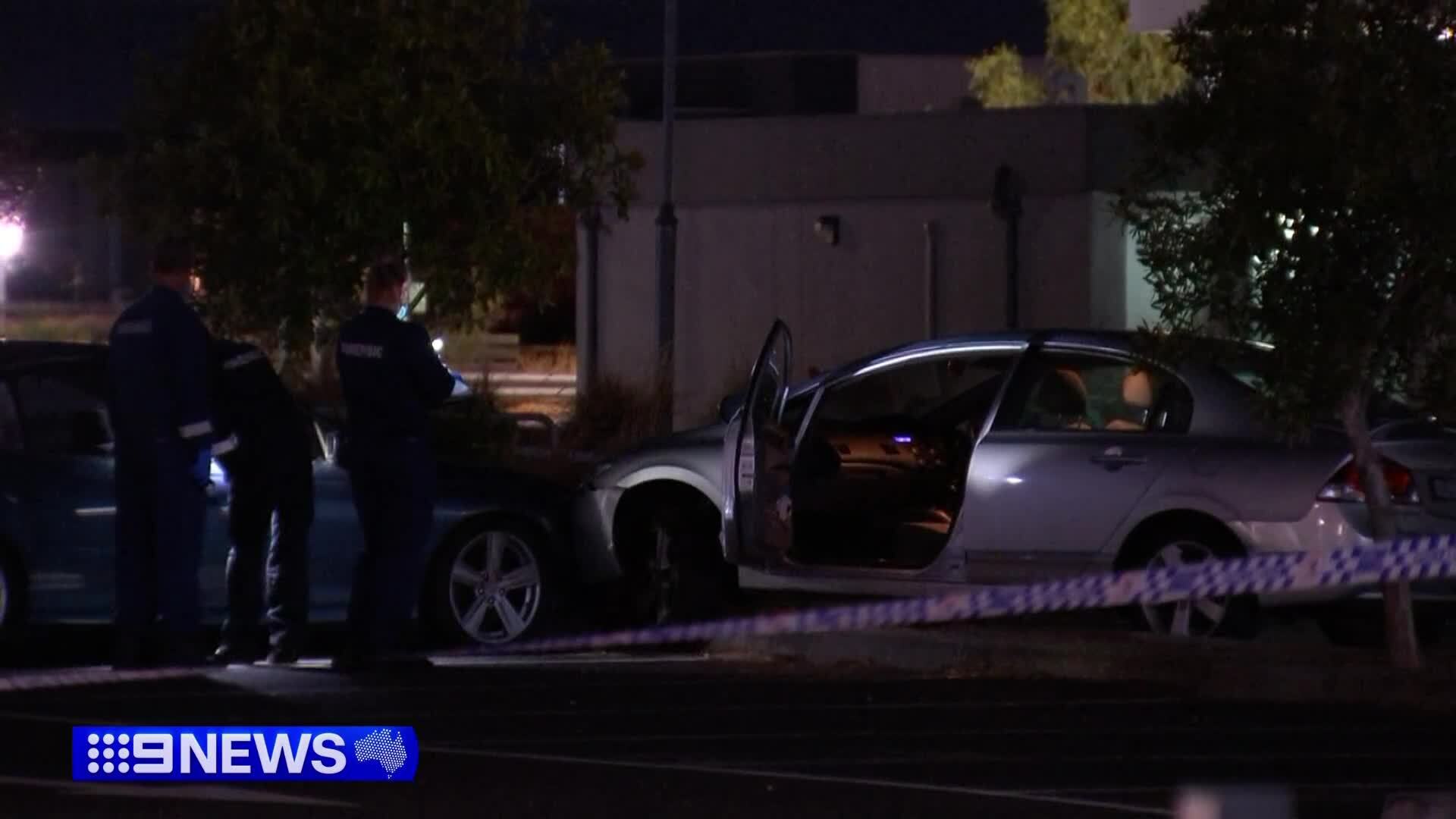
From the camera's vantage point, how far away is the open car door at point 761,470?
35.5 ft

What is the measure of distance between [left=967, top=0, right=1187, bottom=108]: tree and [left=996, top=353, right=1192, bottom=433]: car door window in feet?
88.0

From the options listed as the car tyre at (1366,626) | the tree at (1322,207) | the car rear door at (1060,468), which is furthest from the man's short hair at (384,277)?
the car tyre at (1366,626)

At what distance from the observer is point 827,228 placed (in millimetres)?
24531

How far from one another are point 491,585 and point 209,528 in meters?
1.38

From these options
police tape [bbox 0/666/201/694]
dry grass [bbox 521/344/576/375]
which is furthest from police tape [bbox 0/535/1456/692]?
dry grass [bbox 521/344/576/375]

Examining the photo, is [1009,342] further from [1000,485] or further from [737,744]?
[737,744]

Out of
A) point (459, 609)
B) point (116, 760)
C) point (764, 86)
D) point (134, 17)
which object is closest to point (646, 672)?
point (459, 609)

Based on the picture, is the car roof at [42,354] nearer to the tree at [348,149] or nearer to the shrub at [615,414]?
the tree at [348,149]

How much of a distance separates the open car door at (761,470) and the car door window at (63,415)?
9.32 feet

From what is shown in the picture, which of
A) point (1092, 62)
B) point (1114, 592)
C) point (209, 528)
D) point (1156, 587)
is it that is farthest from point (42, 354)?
point (1092, 62)

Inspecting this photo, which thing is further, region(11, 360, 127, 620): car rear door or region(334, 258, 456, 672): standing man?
region(11, 360, 127, 620): car rear door

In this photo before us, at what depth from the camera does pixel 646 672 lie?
10672 mm

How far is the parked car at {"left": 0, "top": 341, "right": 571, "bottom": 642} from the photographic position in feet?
35.8

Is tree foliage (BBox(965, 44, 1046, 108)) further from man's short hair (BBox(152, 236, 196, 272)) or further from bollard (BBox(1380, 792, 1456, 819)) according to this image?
bollard (BBox(1380, 792, 1456, 819))
